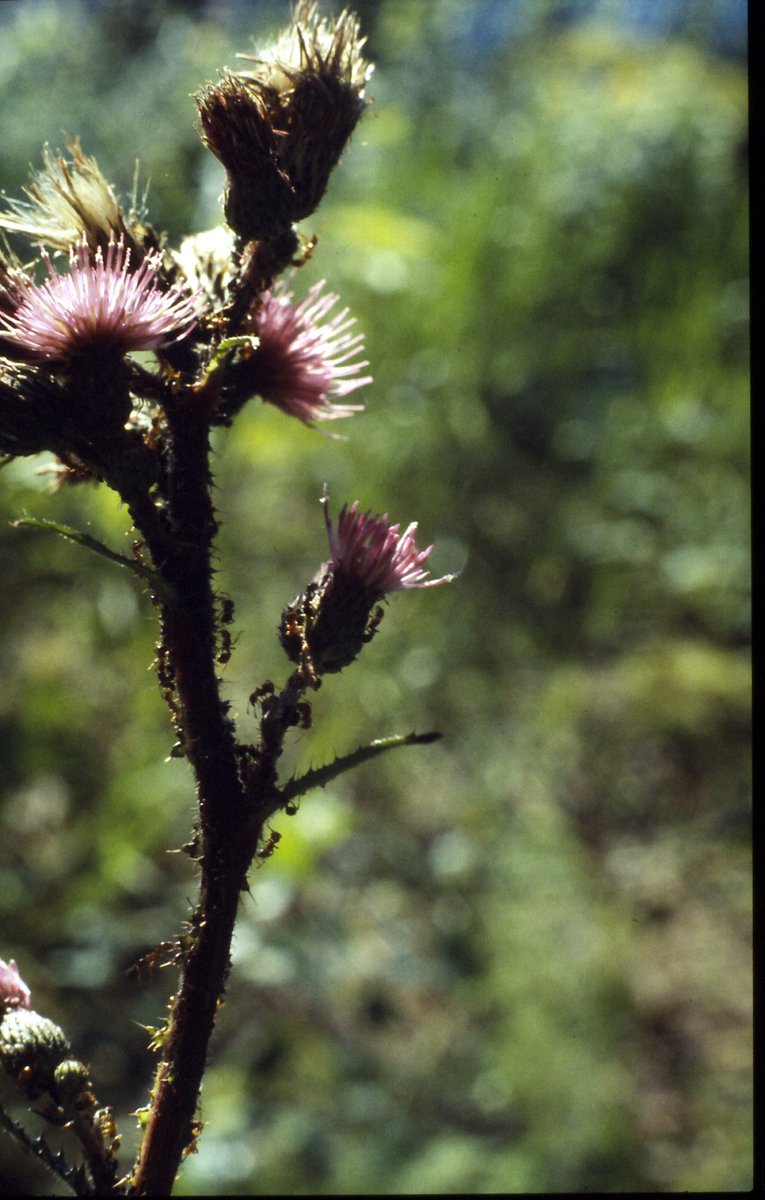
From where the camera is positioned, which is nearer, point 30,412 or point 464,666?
point 30,412

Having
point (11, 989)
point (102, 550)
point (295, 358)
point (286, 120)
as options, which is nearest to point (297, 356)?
point (295, 358)

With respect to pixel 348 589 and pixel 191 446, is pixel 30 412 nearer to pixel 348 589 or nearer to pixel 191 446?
pixel 191 446

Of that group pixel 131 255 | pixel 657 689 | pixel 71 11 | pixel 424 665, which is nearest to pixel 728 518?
pixel 657 689

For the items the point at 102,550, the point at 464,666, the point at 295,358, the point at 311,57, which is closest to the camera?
the point at 102,550

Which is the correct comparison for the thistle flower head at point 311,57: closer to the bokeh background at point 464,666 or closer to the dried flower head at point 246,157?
the dried flower head at point 246,157

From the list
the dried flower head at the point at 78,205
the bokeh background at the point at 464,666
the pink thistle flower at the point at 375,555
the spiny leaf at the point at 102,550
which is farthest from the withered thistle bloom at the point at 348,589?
the bokeh background at the point at 464,666

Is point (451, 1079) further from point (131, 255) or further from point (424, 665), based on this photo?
point (131, 255)
